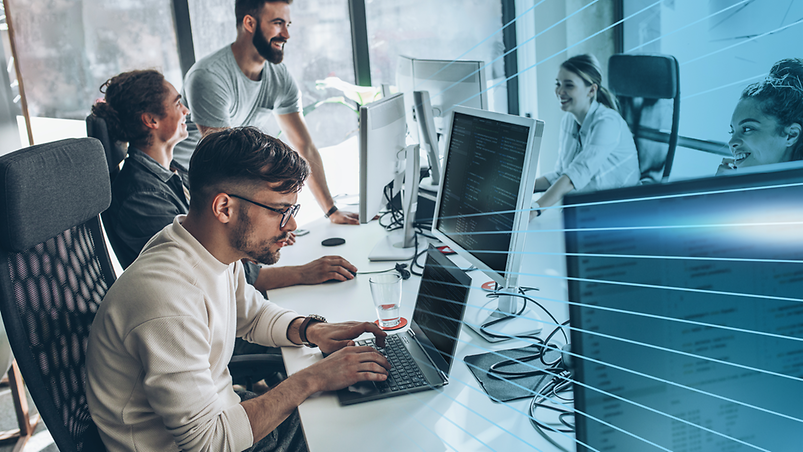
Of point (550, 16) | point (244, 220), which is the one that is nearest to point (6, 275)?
point (244, 220)

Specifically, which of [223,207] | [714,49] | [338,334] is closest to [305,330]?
[338,334]

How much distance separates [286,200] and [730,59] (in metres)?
2.44

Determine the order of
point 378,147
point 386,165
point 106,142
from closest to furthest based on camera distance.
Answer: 1. point 106,142
2. point 378,147
3. point 386,165

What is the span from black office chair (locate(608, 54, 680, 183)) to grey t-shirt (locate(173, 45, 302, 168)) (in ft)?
5.46

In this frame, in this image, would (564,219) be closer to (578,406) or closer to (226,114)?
(578,406)

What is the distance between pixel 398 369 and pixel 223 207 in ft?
1.58

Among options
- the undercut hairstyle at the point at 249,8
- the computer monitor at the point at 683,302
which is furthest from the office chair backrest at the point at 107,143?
the computer monitor at the point at 683,302

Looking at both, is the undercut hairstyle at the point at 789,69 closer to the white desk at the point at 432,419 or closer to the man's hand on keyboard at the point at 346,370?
the white desk at the point at 432,419

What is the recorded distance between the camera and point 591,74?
2729 millimetres

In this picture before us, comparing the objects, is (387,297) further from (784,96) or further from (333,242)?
(784,96)

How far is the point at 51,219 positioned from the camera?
0.99 metres

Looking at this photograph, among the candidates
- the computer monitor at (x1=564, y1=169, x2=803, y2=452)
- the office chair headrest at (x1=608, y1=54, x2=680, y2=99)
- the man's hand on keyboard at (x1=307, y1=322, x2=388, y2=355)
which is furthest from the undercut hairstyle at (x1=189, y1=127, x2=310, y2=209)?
the office chair headrest at (x1=608, y1=54, x2=680, y2=99)

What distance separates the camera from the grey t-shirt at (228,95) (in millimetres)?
2371

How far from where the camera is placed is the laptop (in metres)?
0.97
